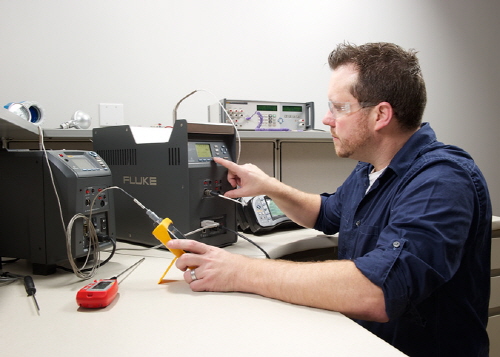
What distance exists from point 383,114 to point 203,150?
0.57m

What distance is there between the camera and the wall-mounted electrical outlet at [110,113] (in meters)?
1.83

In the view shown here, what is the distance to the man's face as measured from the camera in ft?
3.59

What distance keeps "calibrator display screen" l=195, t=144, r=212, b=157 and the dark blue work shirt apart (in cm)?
50

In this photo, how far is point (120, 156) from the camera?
1296 millimetres

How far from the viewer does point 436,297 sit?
0.90 m

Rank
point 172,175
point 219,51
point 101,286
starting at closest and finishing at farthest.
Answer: point 101,286 < point 172,175 < point 219,51

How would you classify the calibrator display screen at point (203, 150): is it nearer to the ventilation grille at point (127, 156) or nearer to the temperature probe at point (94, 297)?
the ventilation grille at point (127, 156)

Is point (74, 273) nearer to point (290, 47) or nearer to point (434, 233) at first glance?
point (434, 233)

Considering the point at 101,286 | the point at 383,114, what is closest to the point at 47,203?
the point at 101,286

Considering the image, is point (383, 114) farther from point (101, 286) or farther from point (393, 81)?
point (101, 286)

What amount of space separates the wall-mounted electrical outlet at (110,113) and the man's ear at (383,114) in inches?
51.4

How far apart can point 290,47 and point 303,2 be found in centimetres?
31

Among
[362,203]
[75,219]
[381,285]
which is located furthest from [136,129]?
[381,285]

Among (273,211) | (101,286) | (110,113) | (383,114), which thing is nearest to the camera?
(101,286)
